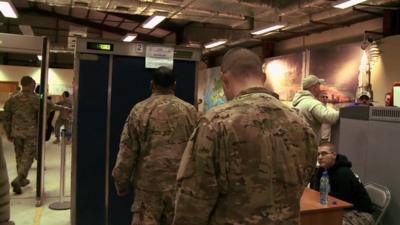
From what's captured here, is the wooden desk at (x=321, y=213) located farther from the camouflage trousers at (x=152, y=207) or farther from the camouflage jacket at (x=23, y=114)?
the camouflage jacket at (x=23, y=114)

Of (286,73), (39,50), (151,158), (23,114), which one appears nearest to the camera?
(151,158)

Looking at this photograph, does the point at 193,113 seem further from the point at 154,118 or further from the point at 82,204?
the point at 82,204

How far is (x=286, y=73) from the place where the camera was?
10438 mm

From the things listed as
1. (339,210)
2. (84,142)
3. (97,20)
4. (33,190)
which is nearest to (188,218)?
(339,210)

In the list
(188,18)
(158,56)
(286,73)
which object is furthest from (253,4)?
(158,56)

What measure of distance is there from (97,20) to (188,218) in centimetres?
1453

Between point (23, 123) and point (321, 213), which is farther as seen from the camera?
point (23, 123)

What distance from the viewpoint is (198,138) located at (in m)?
1.50

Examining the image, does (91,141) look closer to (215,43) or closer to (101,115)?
(101,115)

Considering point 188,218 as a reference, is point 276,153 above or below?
above

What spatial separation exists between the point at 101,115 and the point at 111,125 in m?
0.14

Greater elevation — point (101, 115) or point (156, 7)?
point (156, 7)

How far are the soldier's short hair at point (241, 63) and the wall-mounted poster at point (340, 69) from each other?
6788 mm

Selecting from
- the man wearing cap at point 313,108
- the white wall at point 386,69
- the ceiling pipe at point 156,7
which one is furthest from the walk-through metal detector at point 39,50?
the white wall at point 386,69
